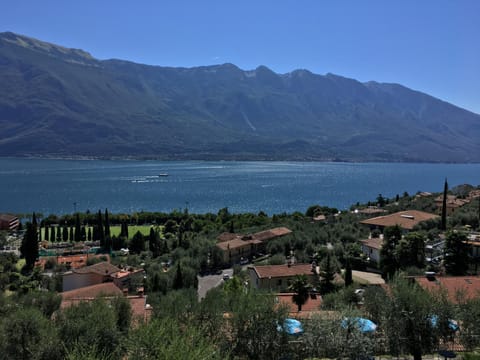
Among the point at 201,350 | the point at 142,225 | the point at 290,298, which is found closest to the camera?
the point at 201,350

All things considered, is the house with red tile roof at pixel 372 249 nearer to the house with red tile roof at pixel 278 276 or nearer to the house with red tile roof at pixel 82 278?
the house with red tile roof at pixel 278 276

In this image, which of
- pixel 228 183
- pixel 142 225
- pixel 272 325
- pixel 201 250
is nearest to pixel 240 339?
pixel 272 325

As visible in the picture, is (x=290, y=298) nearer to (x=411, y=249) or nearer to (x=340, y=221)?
(x=411, y=249)

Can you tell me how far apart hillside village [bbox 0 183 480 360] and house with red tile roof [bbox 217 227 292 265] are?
0.16m

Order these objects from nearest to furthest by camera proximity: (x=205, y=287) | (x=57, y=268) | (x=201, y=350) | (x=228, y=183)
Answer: (x=201, y=350)
(x=205, y=287)
(x=57, y=268)
(x=228, y=183)

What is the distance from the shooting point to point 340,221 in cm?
5256

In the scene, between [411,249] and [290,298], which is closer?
[290,298]

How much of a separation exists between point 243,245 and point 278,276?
13.8 meters

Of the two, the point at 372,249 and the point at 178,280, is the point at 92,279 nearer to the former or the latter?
the point at 178,280

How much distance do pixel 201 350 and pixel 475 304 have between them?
9.87 m

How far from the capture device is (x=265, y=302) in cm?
1295

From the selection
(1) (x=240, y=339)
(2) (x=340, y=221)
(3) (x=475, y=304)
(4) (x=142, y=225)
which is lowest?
(4) (x=142, y=225)

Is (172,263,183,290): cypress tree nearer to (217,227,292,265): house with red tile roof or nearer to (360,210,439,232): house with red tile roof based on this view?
(217,227,292,265): house with red tile roof

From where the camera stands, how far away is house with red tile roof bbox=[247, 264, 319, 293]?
26500 mm
